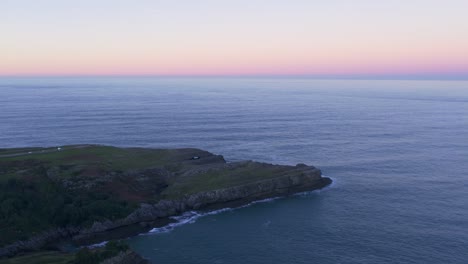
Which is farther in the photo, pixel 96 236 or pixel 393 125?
pixel 393 125

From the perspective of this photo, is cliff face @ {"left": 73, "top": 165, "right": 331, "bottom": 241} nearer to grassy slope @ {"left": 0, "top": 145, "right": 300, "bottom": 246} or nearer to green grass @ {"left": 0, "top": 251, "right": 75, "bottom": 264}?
grassy slope @ {"left": 0, "top": 145, "right": 300, "bottom": 246}

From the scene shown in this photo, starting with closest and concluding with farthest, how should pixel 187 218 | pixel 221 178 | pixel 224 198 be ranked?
pixel 187 218 → pixel 224 198 → pixel 221 178

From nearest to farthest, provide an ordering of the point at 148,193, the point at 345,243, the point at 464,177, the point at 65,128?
1. the point at 345,243
2. the point at 148,193
3. the point at 464,177
4. the point at 65,128

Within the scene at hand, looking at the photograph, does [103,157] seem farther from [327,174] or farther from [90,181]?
[327,174]

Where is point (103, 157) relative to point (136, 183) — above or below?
above

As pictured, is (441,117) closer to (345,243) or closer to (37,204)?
(345,243)

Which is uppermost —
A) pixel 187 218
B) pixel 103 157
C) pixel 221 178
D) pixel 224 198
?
pixel 103 157

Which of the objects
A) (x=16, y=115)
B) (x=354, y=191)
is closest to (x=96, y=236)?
(x=354, y=191)

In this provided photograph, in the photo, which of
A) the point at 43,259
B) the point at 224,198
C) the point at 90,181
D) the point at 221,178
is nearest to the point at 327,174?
the point at 221,178
